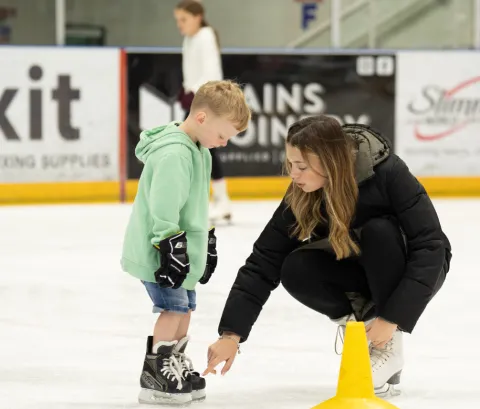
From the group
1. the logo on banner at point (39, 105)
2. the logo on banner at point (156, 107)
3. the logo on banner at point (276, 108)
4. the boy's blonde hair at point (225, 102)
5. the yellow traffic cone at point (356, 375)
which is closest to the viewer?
the yellow traffic cone at point (356, 375)

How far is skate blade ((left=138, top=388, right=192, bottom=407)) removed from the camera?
2420 millimetres

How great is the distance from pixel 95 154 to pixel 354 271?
14.6 feet

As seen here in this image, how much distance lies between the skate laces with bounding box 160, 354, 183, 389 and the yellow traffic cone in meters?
0.42

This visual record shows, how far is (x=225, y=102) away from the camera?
2.39 meters

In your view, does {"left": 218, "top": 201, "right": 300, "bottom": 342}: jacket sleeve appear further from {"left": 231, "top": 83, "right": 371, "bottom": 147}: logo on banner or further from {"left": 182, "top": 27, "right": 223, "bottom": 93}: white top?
{"left": 231, "top": 83, "right": 371, "bottom": 147}: logo on banner

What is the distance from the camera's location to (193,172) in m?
2.45

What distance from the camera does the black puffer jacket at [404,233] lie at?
7.59ft

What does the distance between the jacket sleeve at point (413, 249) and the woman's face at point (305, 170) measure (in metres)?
0.16

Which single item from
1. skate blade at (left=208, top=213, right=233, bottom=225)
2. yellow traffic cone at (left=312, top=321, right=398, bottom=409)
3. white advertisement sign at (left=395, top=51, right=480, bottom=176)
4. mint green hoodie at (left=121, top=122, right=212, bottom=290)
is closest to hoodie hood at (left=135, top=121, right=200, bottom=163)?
mint green hoodie at (left=121, top=122, right=212, bottom=290)

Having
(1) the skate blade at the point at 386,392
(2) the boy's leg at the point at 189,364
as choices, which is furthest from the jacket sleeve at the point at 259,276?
(1) the skate blade at the point at 386,392

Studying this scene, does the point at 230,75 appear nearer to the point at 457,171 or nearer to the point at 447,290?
the point at 457,171

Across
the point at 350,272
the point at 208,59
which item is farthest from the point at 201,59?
the point at 350,272

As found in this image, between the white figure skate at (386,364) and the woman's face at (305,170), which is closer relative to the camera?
the woman's face at (305,170)

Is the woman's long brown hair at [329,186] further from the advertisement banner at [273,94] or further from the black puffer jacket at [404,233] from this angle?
the advertisement banner at [273,94]
